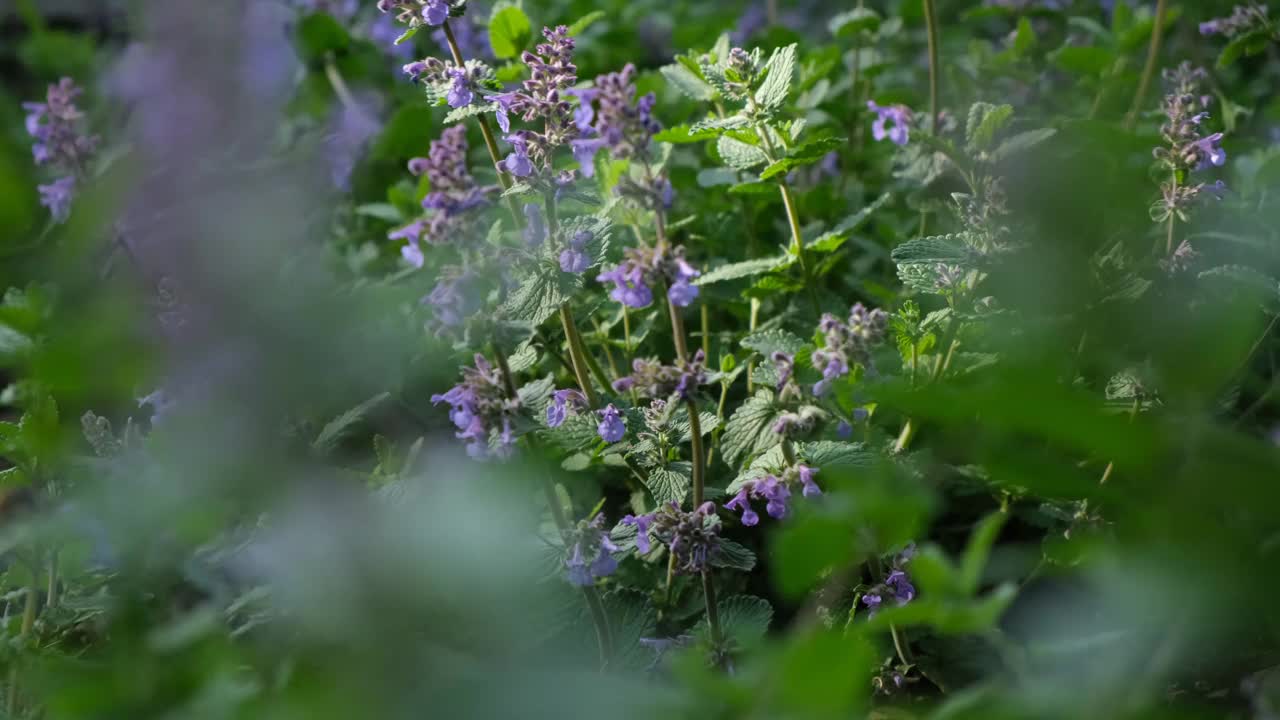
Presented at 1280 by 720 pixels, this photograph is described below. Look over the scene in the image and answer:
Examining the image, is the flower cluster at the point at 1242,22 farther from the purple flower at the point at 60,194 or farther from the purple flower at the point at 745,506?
the purple flower at the point at 60,194

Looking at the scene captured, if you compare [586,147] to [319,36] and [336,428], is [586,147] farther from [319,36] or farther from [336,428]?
[319,36]

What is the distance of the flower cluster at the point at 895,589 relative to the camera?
143 cm

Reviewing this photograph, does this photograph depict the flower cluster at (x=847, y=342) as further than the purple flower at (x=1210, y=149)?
No

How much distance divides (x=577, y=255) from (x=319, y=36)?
198 centimetres

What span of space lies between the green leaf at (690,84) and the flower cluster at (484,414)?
80 cm

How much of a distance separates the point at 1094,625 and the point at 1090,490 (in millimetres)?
432

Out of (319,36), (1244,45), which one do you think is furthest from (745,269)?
(319,36)


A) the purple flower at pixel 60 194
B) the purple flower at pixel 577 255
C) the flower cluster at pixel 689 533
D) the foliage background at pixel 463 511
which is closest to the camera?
the foliage background at pixel 463 511

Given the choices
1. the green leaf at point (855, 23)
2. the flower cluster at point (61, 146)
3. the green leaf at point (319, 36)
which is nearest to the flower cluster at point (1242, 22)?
the green leaf at point (855, 23)

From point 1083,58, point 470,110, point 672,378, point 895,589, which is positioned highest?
point 470,110

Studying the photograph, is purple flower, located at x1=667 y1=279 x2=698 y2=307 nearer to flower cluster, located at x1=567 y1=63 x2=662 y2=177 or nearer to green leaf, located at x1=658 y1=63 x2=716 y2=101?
flower cluster, located at x1=567 y1=63 x2=662 y2=177

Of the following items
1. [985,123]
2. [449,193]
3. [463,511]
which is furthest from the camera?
[985,123]

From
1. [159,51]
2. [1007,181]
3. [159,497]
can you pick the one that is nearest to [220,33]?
[159,51]

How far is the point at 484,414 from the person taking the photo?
4.34 feet
